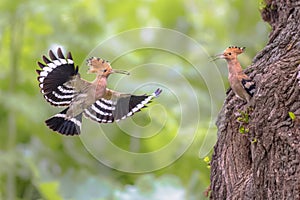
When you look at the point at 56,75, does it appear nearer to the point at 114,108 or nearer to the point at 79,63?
the point at 114,108

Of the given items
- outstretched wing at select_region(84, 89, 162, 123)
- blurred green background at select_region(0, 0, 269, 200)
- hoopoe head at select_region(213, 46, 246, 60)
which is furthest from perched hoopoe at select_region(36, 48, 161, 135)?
blurred green background at select_region(0, 0, 269, 200)

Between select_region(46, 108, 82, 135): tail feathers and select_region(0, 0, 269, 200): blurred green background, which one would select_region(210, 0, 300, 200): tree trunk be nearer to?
select_region(46, 108, 82, 135): tail feathers

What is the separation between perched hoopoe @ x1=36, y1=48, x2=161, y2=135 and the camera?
0.51m

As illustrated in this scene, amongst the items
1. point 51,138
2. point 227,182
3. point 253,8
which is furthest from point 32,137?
point 227,182

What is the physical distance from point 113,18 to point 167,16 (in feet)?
0.84

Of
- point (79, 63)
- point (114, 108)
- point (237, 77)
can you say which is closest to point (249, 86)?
point (237, 77)

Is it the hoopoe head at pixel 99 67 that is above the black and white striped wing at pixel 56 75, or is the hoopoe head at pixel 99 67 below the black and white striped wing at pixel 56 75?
above

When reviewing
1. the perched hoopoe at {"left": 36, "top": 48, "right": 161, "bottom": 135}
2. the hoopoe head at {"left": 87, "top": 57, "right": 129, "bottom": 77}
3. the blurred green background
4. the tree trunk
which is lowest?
the perched hoopoe at {"left": 36, "top": 48, "right": 161, "bottom": 135}

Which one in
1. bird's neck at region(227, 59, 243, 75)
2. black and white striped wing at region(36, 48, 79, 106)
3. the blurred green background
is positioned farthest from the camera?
the blurred green background

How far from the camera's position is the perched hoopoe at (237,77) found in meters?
0.60

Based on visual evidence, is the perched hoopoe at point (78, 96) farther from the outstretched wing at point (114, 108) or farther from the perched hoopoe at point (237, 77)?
the perched hoopoe at point (237, 77)

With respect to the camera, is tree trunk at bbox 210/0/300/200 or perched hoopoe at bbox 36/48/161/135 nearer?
perched hoopoe at bbox 36/48/161/135

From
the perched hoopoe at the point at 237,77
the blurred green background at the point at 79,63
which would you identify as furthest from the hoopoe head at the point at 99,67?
the blurred green background at the point at 79,63

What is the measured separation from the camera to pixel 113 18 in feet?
8.12
